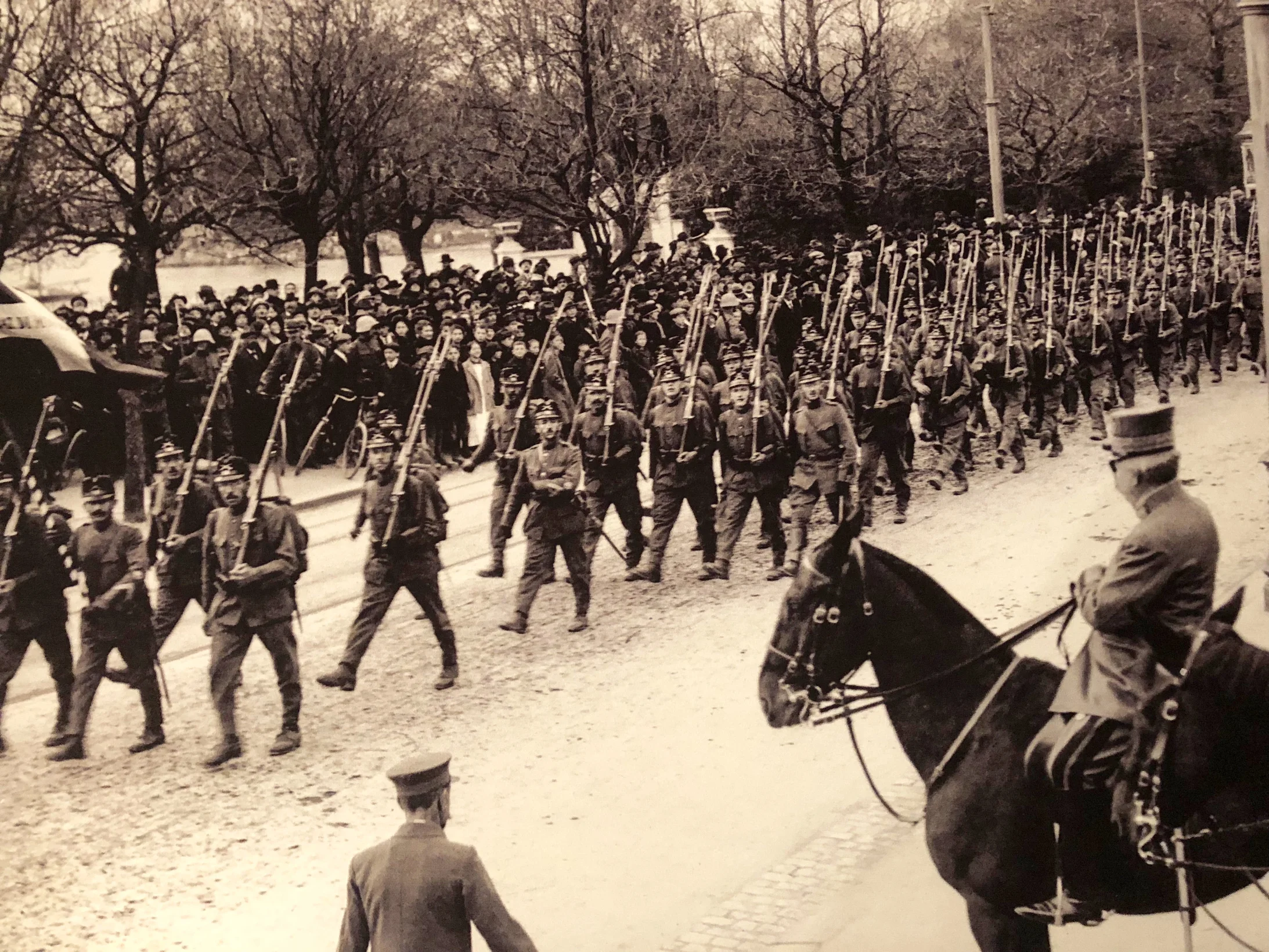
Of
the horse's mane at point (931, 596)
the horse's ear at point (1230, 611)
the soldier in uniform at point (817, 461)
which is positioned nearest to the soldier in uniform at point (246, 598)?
the soldier in uniform at point (817, 461)

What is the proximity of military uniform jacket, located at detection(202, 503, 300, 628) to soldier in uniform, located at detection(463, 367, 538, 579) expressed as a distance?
2.97m

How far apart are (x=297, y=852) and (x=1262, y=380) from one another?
7.86 m

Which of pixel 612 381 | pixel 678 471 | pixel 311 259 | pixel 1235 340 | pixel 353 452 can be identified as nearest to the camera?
pixel 1235 340

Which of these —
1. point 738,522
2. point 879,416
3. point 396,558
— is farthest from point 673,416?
point 396,558

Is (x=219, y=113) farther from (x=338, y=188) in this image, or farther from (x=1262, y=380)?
(x=1262, y=380)

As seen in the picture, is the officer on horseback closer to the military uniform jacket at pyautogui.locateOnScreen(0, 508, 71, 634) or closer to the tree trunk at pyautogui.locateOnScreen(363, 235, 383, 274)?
the military uniform jacket at pyautogui.locateOnScreen(0, 508, 71, 634)

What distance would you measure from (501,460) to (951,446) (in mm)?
4142

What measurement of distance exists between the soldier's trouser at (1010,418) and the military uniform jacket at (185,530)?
22.9 ft

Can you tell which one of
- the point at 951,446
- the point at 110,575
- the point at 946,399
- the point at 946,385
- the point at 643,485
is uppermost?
the point at 946,385

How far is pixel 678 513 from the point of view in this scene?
40.4 ft

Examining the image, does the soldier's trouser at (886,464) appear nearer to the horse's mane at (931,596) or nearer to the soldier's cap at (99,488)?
the soldier's cap at (99,488)

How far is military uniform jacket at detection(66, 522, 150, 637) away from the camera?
9000 millimetres

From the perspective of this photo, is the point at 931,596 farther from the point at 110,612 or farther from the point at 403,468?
the point at 110,612

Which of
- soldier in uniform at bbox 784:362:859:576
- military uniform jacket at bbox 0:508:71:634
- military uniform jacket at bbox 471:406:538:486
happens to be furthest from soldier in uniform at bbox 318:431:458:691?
soldier in uniform at bbox 784:362:859:576
